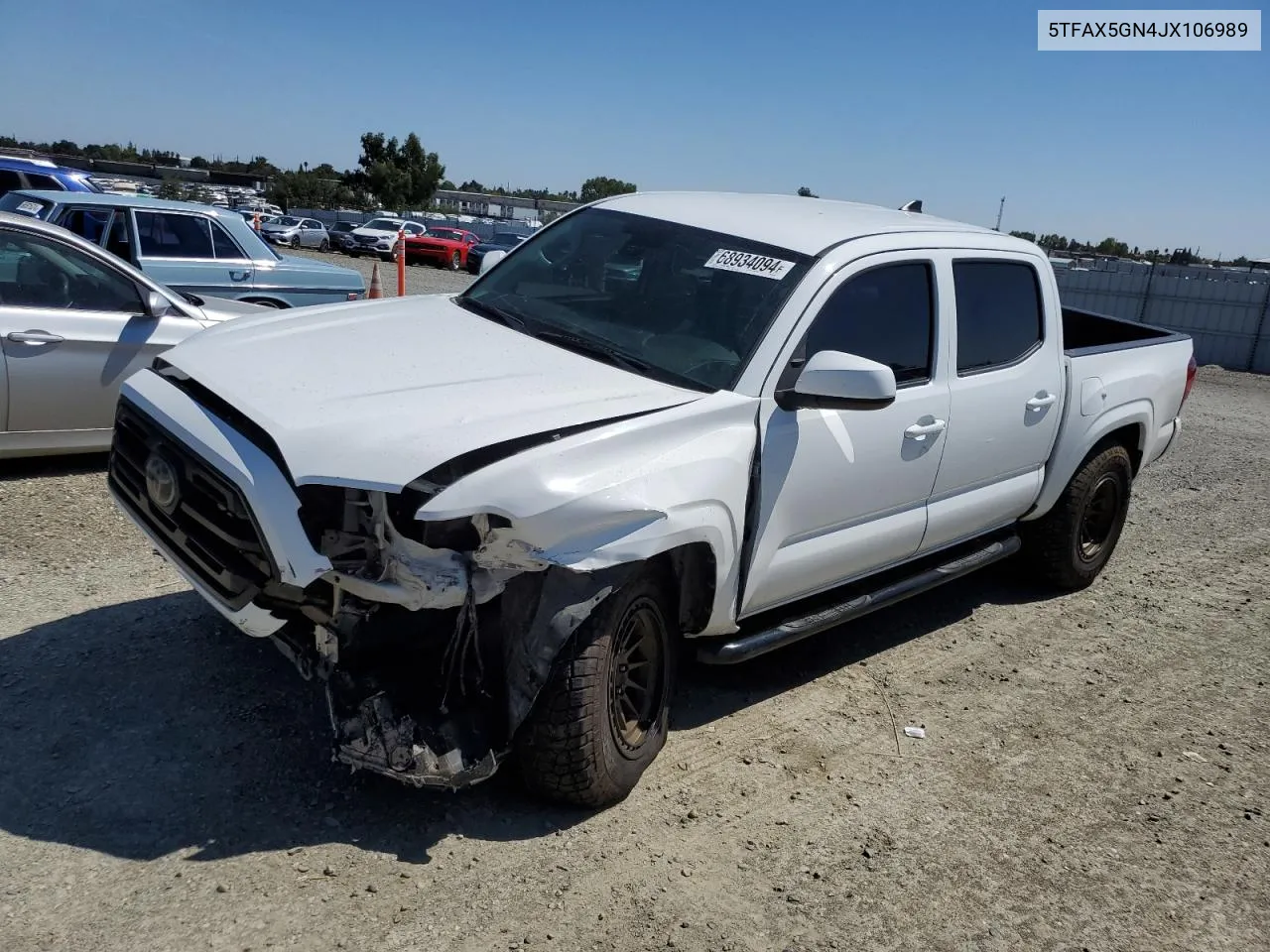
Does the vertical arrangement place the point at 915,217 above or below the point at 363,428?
above

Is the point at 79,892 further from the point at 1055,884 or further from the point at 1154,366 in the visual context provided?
the point at 1154,366

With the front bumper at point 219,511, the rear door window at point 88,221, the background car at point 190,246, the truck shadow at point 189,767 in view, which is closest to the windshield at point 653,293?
the front bumper at point 219,511

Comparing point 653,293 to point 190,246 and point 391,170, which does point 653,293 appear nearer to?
point 190,246

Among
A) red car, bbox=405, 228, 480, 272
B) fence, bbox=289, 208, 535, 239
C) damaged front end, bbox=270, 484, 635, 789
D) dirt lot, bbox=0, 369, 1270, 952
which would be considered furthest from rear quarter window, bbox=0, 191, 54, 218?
fence, bbox=289, 208, 535, 239

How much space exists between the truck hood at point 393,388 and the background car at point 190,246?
5.28 metres

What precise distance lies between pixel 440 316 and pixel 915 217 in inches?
95.3

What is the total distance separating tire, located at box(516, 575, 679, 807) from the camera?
130 inches

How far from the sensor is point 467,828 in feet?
11.2

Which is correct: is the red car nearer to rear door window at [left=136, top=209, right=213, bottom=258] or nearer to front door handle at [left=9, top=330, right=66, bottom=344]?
rear door window at [left=136, top=209, right=213, bottom=258]

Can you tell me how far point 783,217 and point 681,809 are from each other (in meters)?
2.49

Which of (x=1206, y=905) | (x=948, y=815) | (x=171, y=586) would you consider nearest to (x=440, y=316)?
(x=171, y=586)

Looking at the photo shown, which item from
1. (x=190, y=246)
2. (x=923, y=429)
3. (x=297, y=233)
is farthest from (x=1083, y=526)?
(x=297, y=233)

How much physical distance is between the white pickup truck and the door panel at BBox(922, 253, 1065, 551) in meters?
0.02

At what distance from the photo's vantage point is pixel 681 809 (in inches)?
144
